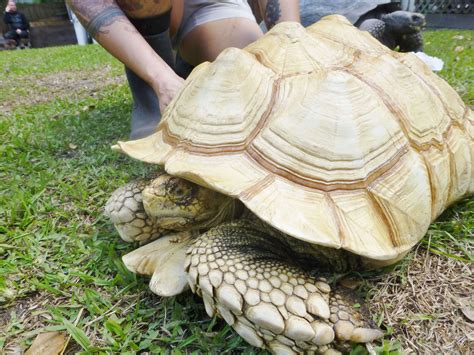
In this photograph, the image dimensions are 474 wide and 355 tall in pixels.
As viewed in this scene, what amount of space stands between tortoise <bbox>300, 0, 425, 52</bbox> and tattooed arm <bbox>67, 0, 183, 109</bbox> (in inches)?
110

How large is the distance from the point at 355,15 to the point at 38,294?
13.7 ft

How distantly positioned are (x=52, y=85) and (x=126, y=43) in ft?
13.4

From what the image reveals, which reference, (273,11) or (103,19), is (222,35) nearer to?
(273,11)

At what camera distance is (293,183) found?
4.29ft

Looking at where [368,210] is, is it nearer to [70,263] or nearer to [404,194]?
[404,194]

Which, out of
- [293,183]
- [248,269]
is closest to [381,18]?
[293,183]

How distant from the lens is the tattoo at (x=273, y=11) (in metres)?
2.92

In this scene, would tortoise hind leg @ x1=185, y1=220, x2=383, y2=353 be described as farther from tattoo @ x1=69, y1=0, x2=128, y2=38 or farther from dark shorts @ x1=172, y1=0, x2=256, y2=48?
dark shorts @ x1=172, y1=0, x2=256, y2=48

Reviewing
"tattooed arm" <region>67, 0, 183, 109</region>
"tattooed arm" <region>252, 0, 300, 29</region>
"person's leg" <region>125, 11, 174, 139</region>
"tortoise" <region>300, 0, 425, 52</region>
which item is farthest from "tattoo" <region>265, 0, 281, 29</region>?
"tortoise" <region>300, 0, 425, 52</region>

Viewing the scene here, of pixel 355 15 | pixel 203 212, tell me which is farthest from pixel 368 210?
pixel 355 15

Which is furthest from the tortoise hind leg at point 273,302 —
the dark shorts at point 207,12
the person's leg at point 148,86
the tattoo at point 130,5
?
the dark shorts at point 207,12

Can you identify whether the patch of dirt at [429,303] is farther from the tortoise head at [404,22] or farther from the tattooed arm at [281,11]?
the tortoise head at [404,22]

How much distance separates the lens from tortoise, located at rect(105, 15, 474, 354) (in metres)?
1.21

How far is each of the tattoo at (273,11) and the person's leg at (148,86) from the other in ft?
2.49
